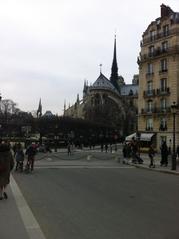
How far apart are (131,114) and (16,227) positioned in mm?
134127

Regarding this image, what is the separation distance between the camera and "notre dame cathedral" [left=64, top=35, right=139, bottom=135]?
126 m

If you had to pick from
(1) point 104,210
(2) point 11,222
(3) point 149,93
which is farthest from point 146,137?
(2) point 11,222

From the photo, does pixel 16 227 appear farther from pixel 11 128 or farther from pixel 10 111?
pixel 10 111

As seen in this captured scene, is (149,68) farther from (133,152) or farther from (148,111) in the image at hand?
(133,152)

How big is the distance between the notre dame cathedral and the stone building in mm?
42553

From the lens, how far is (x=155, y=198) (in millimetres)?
13969

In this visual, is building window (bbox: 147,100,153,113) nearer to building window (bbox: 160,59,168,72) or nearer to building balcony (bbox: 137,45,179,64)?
building window (bbox: 160,59,168,72)

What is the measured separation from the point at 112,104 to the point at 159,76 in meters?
66.1

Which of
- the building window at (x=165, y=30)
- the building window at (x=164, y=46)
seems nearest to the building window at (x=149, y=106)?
the building window at (x=164, y=46)

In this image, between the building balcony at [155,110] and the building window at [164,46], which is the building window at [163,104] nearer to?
the building balcony at [155,110]

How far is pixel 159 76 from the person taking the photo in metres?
72.7

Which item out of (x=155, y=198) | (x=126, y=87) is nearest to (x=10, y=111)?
(x=126, y=87)

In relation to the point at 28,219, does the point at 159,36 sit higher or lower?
higher

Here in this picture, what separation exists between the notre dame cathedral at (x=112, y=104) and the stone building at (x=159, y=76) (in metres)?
42.6
